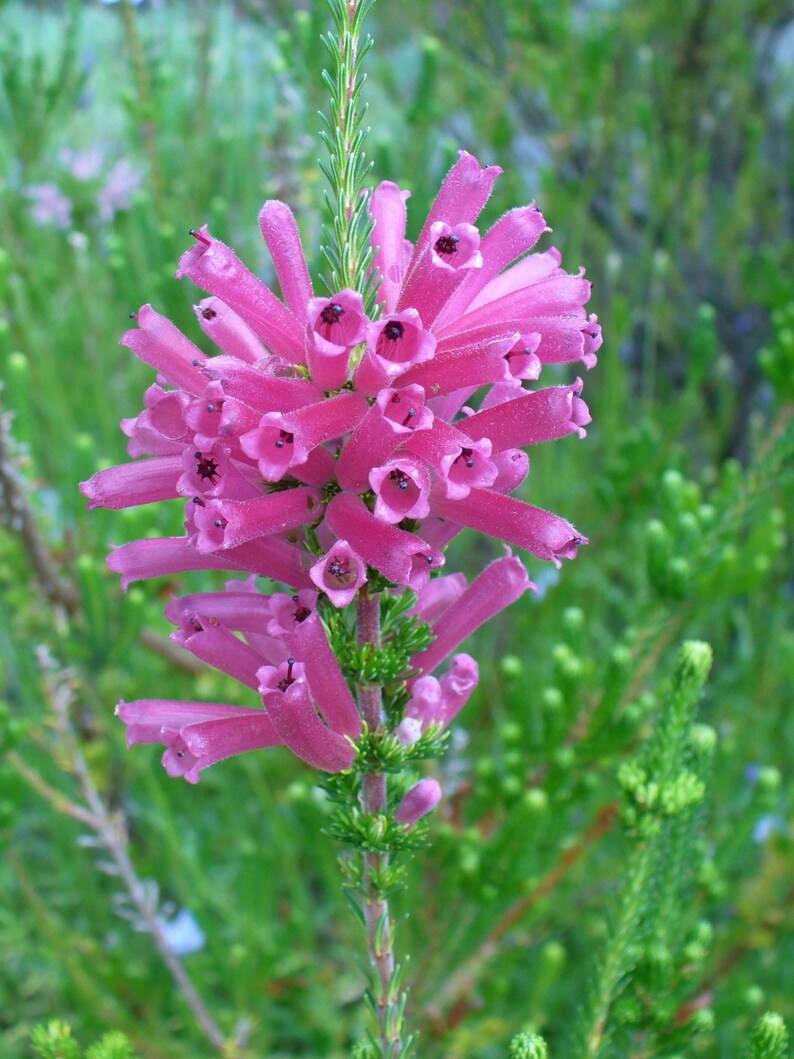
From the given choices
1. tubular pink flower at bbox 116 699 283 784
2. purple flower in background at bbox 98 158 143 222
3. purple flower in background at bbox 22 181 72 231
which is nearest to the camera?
tubular pink flower at bbox 116 699 283 784

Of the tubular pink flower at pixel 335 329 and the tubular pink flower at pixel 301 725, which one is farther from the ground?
the tubular pink flower at pixel 335 329

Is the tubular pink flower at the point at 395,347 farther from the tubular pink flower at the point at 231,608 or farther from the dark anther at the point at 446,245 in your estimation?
the tubular pink flower at the point at 231,608

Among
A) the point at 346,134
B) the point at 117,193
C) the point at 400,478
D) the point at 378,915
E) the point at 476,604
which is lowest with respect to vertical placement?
the point at 378,915

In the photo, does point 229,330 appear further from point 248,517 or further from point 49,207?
point 49,207

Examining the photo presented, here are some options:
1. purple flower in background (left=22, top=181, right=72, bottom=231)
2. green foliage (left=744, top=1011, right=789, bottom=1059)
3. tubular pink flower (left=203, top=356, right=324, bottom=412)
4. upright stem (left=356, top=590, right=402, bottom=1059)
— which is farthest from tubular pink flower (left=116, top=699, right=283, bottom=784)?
purple flower in background (left=22, top=181, right=72, bottom=231)

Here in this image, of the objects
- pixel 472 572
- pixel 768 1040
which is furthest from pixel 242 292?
pixel 472 572

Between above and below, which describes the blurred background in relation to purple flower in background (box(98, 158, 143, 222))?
below

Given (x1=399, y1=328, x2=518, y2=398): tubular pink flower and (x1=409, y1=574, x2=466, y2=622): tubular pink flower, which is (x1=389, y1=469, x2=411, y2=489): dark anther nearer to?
(x1=399, y1=328, x2=518, y2=398): tubular pink flower

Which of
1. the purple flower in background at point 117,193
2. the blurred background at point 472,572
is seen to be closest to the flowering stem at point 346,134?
the blurred background at point 472,572
